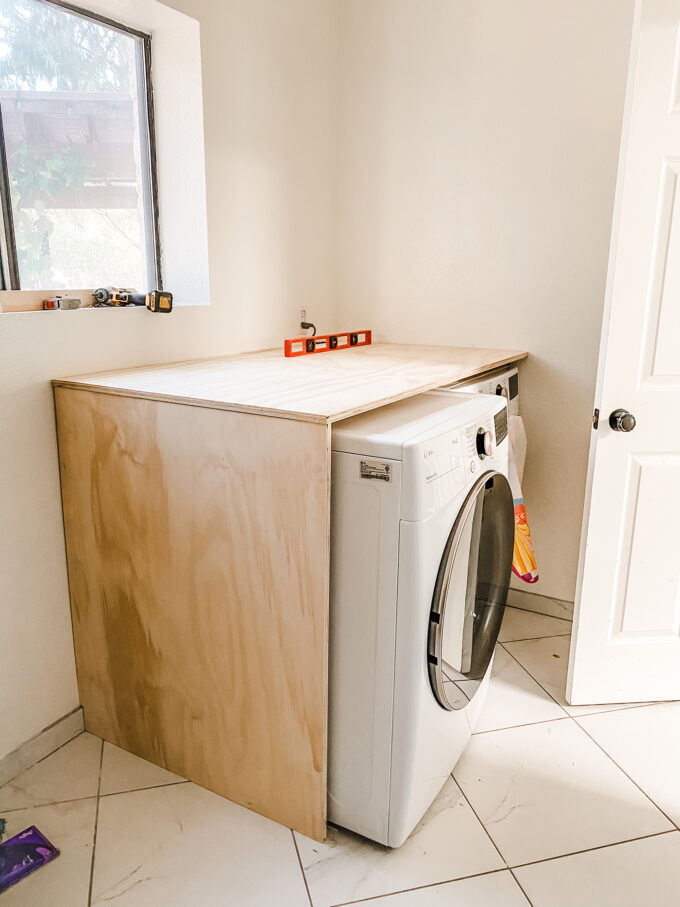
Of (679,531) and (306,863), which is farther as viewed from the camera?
(679,531)

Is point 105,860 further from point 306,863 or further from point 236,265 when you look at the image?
point 236,265

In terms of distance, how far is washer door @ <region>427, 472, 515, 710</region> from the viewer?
1.34 meters

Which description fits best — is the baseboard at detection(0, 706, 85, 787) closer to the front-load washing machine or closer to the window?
the front-load washing machine

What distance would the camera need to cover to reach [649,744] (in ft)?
5.81

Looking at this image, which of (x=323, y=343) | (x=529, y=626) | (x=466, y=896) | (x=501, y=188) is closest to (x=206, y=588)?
(x=466, y=896)

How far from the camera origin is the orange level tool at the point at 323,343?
2133 mm

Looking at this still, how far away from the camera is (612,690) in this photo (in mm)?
1925

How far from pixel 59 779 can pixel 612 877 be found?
50.8 inches

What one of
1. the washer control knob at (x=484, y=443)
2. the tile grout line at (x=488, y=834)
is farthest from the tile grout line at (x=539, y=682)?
the washer control knob at (x=484, y=443)

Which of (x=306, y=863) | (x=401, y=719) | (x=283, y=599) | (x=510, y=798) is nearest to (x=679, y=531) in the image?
(x=510, y=798)

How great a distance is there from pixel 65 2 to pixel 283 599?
1606 millimetres

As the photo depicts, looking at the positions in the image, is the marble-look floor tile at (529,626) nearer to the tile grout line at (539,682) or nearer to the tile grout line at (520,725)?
the tile grout line at (539,682)

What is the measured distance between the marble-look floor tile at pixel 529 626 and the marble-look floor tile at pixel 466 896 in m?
1.03

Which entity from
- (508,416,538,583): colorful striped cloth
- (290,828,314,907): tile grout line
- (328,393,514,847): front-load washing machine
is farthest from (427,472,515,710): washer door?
(290,828,314,907): tile grout line
